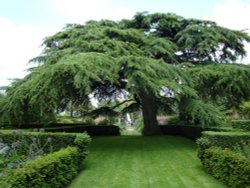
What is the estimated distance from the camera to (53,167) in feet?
23.5

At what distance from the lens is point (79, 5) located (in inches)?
521

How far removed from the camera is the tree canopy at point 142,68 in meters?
13.0

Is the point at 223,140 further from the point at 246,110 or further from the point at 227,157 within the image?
the point at 246,110

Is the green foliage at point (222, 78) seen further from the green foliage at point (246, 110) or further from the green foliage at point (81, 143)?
the green foliage at point (246, 110)

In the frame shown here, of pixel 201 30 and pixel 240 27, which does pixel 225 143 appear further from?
pixel 240 27

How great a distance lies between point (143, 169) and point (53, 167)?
362 cm

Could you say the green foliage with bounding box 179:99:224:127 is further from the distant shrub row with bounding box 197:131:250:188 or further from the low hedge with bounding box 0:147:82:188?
the low hedge with bounding box 0:147:82:188

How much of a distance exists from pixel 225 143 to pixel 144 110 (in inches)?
384

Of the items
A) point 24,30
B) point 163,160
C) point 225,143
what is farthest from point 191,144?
point 24,30

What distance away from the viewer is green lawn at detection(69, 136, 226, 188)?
835 centimetres

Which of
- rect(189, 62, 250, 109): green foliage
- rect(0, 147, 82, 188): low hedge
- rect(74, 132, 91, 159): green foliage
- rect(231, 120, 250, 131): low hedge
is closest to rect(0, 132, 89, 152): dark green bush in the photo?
rect(74, 132, 91, 159): green foliage

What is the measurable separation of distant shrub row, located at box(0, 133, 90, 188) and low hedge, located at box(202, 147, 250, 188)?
11.7 ft

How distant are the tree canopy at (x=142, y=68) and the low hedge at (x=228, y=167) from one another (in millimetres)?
4218

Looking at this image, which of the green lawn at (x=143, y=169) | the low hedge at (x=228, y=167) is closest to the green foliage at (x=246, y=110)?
the green lawn at (x=143, y=169)
